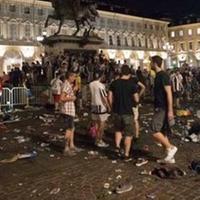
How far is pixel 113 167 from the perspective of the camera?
9.46m

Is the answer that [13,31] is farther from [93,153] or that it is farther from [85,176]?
[85,176]

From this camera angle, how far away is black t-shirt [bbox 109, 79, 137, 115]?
9992mm

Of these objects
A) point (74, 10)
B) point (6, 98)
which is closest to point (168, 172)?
point (6, 98)

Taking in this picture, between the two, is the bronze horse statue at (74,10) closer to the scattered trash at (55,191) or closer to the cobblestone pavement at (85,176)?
the cobblestone pavement at (85,176)

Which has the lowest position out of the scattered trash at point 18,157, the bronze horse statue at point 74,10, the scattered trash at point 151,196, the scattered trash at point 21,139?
the scattered trash at point 151,196

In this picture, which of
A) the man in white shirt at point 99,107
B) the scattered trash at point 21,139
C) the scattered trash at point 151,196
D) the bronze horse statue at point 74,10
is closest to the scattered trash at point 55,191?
the scattered trash at point 151,196

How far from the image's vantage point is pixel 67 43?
84.8 feet

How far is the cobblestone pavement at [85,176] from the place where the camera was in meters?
7.63

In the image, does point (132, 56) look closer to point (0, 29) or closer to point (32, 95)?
point (0, 29)

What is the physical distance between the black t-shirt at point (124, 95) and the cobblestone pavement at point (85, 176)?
1073mm

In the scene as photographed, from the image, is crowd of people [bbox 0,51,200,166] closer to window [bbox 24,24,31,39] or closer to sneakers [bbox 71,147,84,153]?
sneakers [bbox 71,147,84,153]

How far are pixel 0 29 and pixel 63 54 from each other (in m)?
47.3

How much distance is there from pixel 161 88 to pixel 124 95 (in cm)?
96

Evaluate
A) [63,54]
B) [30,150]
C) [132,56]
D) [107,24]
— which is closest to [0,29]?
[107,24]
